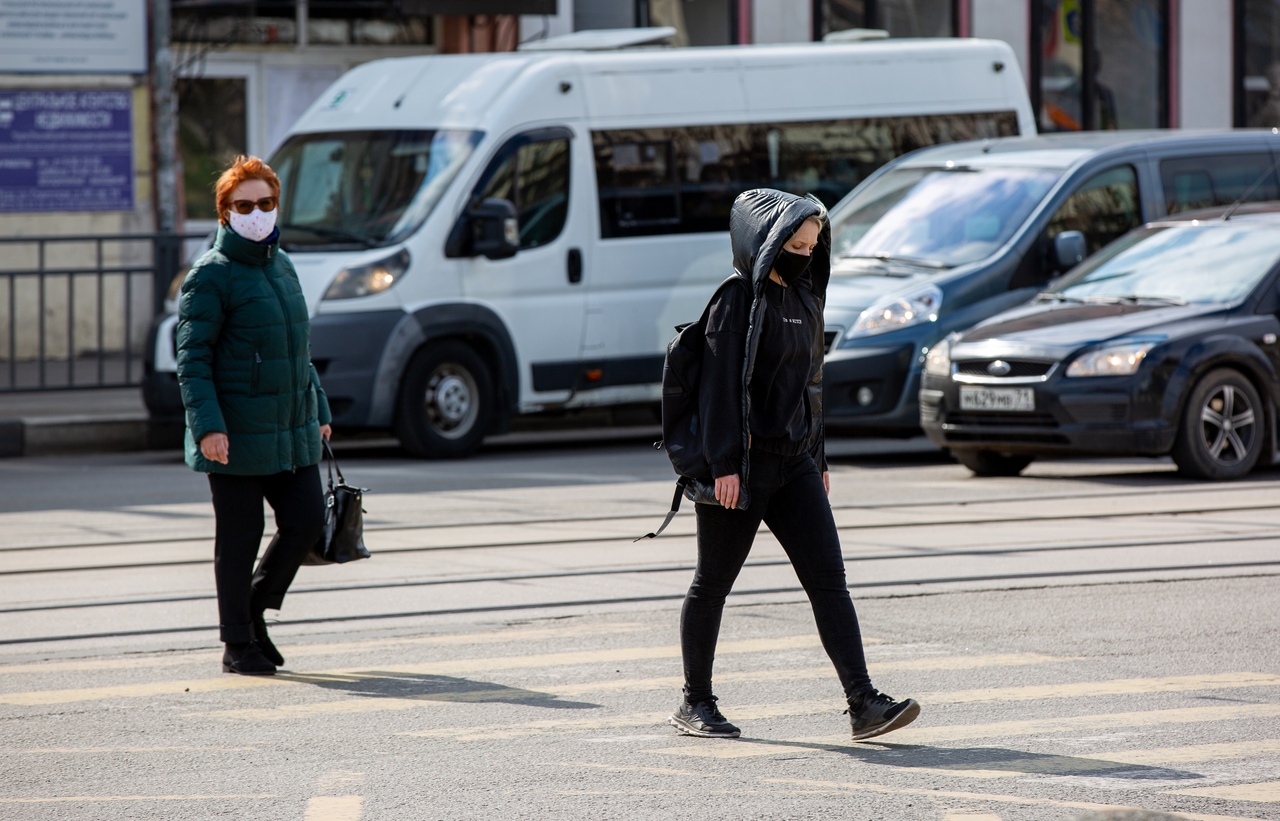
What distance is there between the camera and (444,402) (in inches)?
516

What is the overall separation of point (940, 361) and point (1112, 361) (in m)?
1.02

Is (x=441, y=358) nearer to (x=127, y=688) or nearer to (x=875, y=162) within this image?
(x=875, y=162)

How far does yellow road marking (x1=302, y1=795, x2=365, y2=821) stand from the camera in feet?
15.5

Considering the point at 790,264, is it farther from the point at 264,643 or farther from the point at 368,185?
the point at 368,185

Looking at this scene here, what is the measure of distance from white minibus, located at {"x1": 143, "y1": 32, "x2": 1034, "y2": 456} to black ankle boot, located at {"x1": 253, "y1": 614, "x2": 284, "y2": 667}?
596cm

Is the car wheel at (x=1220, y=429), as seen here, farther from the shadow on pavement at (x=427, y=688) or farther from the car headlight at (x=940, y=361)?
the shadow on pavement at (x=427, y=688)

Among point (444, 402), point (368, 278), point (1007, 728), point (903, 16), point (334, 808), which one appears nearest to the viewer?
point (334, 808)

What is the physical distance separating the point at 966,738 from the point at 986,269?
7.41m

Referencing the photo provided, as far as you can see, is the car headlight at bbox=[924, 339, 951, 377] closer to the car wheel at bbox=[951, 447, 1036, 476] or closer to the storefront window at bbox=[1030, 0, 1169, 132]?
the car wheel at bbox=[951, 447, 1036, 476]

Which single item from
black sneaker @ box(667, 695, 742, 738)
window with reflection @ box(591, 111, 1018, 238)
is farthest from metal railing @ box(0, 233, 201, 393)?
black sneaker @ box(667, 695, 742, 738)

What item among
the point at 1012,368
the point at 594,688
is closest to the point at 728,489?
the point at 594,688

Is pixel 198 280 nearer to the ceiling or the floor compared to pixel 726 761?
nearer to the ceiling

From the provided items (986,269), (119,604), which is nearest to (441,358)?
(986,269)

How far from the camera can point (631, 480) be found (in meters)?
11.6
